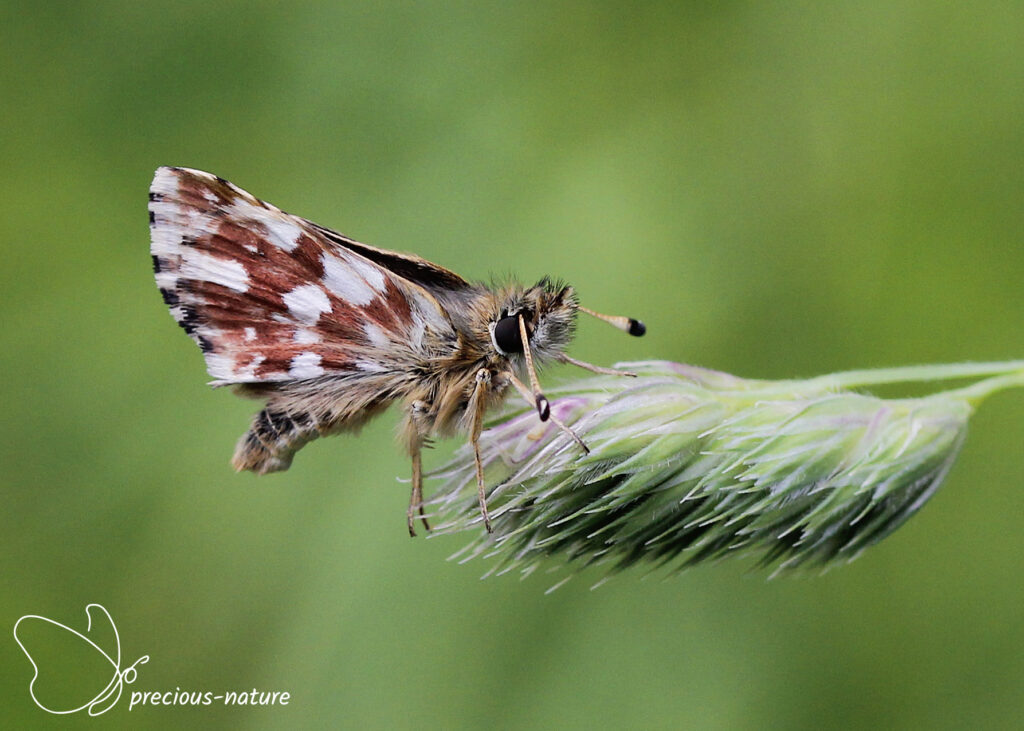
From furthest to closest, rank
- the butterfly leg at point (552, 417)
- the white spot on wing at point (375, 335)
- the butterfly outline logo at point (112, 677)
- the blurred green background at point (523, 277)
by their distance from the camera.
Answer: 1. the butterfly outline logo at point (112, 677)
2. the blurred green background at point (523, 277)
3. the white spot on wing at point (375, 335)
4. the butterfly leg at point (552, 417)

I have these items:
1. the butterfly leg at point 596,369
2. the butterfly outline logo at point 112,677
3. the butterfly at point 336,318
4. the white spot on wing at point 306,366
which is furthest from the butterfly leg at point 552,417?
the butterfly outline logo at point 112,677

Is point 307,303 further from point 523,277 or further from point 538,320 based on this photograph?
point 523,277

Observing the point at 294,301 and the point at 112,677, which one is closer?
the point at 294,301

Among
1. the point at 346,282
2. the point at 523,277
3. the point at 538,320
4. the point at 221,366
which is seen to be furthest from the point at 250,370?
the point at 523,277

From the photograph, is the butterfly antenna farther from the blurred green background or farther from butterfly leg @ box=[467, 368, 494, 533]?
the blurred green background

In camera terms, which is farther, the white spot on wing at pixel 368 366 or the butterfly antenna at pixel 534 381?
the white spot on wing at pixel 368 366

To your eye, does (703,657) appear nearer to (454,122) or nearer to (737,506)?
(737,506)

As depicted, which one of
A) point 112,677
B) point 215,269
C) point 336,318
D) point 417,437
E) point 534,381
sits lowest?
point 112,677

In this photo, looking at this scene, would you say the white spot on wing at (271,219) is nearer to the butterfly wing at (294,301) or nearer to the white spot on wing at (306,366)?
the butterfly wing at (294,301)
